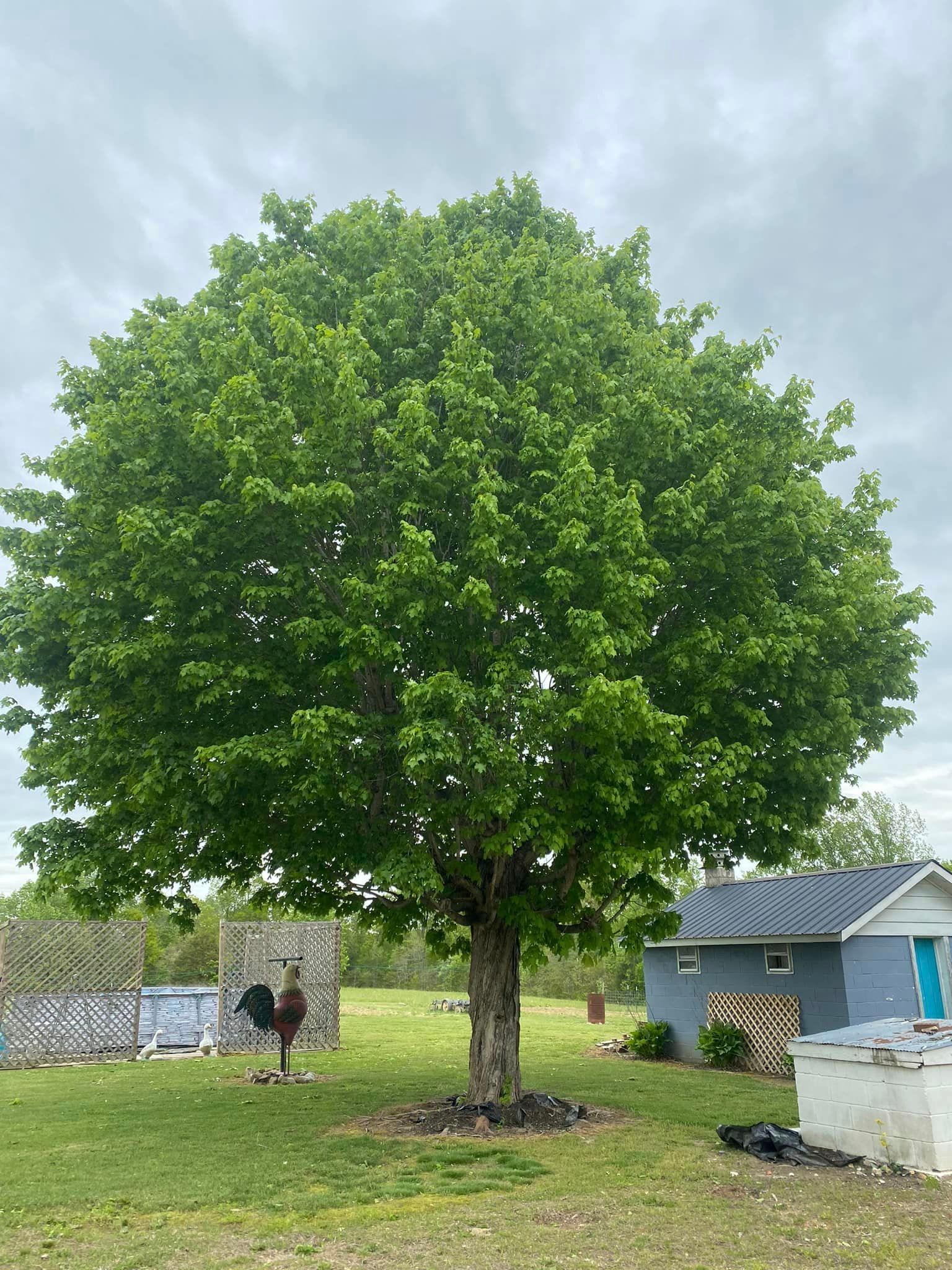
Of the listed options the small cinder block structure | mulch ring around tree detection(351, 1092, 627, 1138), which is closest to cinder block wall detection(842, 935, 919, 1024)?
mulch ring around tree detection(351, 1092, 627, 1138)

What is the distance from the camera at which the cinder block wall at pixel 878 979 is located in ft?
50.1

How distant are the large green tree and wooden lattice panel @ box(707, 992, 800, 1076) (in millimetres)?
7073

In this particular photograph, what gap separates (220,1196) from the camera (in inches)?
300

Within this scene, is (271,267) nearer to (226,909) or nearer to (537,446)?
(537,446)

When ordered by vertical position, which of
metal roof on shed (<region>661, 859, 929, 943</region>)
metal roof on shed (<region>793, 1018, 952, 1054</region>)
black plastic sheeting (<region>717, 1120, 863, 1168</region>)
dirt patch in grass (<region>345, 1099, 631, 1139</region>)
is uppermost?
metal roof on shed (<region>661, 859, 929, 943</region>)

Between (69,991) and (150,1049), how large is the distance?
2423 millimetres

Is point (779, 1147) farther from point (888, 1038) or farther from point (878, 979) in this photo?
point (878, 979)

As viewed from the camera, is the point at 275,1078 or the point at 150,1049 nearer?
the point at 275,1078

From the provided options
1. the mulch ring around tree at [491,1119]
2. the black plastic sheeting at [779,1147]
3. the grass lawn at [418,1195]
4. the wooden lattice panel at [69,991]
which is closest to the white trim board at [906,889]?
the grass lawn at [418,1195]

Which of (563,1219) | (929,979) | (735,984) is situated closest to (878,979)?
(929,979)

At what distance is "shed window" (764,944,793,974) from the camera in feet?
54.5

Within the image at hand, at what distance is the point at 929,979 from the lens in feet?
52.1

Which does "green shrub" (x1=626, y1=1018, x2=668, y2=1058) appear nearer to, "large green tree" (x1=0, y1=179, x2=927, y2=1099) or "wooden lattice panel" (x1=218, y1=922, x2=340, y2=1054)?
"wooden lattice panel" (x1=218, y1=922, x2=340, y2=1054)

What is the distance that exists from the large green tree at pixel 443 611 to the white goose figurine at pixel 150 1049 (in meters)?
11.3
